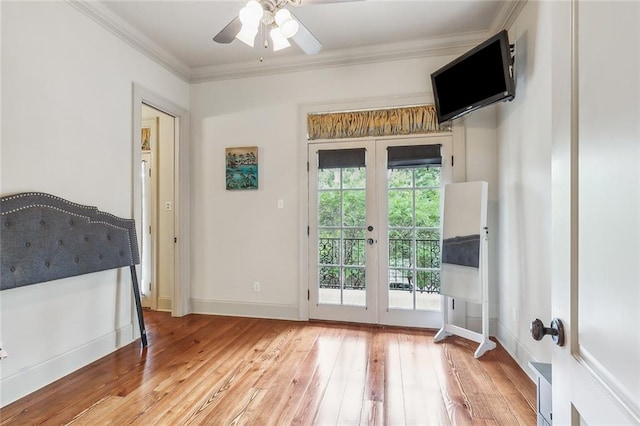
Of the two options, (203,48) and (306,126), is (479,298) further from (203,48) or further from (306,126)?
(203,48)

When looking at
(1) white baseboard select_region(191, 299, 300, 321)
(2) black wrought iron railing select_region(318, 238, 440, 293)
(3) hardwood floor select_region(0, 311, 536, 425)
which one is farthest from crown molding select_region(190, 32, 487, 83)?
(3) hardwood floor select_region(0, 311, 536, 425)

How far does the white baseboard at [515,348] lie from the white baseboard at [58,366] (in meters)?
3.36

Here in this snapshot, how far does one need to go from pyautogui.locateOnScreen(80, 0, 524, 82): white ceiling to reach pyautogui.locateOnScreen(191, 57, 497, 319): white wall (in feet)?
0.53

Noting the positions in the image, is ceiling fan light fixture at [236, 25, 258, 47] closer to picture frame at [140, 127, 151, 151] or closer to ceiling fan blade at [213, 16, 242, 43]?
ceiling fan blade at [213, 16, 242, 43]

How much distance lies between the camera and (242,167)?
3652 mm

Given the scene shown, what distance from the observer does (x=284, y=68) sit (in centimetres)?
352

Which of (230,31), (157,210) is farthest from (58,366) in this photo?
(230,31)

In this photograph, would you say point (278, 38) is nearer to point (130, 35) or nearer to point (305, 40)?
point (305, 40)

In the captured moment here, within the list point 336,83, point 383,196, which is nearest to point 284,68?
point 336,83

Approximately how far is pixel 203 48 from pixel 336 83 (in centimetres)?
144

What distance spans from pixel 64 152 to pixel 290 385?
2.39 m

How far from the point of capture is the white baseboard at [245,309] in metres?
3.55

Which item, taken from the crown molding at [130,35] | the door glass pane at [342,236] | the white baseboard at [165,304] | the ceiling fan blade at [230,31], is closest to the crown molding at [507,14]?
the door glass pane at [342,236]

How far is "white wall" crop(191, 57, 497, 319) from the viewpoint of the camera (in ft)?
11.3
